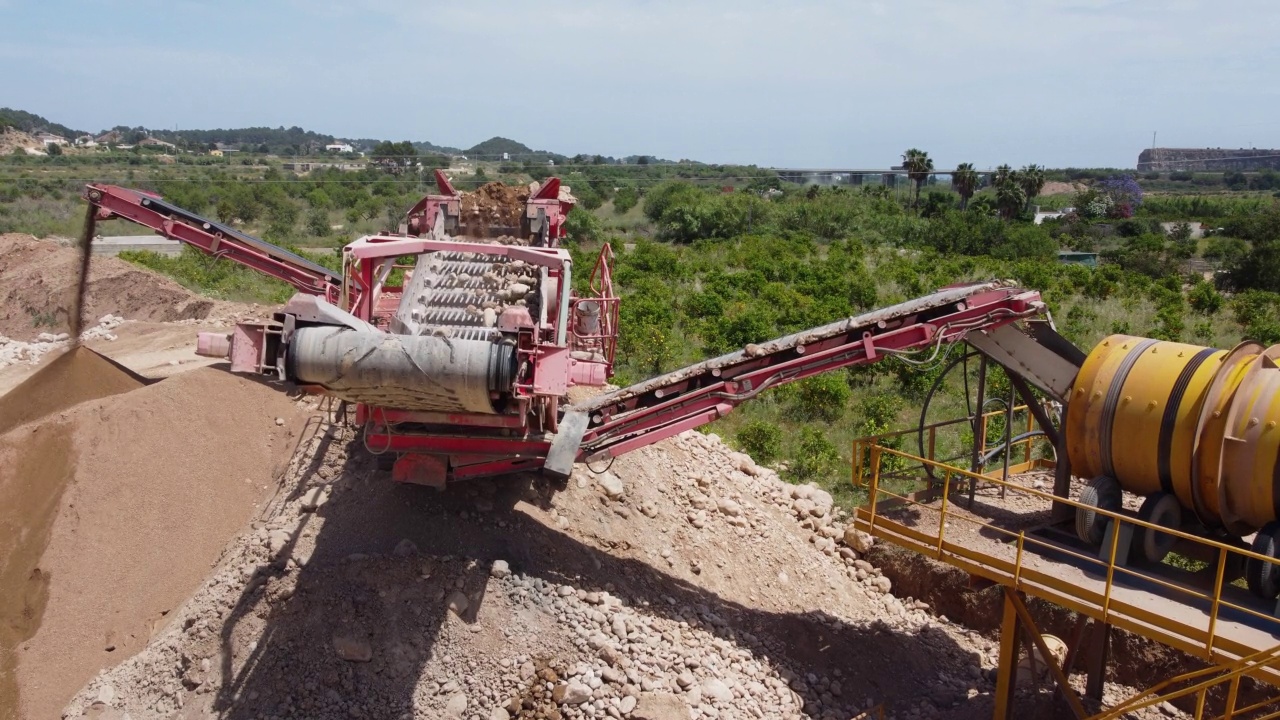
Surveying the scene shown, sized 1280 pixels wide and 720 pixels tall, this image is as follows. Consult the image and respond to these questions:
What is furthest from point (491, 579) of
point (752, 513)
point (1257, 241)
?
point (1257, 241)

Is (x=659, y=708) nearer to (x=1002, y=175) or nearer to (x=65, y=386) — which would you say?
(x=65, y=386)

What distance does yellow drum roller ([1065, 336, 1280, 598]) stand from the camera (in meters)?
7.47

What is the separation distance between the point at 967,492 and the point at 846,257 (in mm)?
32771

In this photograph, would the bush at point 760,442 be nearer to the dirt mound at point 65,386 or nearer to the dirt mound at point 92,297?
the dirt mound at point 65,386

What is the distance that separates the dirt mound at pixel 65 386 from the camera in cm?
1327

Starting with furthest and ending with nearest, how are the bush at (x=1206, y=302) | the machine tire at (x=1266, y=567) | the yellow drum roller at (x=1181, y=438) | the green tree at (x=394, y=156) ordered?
the green tree at (x=394, y=156)
the bush at (x=1206, y=302)
the yellow drum roller at (x=1181, y=438)
the machine tire at (x=1266, y=567)

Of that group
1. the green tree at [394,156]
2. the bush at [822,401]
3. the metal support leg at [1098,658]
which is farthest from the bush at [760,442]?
the green tree at [394,156]

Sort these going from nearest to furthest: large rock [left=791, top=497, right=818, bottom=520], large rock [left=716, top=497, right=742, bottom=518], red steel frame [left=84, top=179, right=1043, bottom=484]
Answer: red steel frame [left=84, top=179, right=1043, bottom=484] < large rock [left=716, top=497, right=742, bottom=518] < large rock [left=791, top=497, right=818, bottom=520]

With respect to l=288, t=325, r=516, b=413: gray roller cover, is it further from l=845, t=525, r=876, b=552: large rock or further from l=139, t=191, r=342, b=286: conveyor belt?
l=139, t=191, r=342, b=286: conveyor belt

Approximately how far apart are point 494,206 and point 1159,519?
776cm

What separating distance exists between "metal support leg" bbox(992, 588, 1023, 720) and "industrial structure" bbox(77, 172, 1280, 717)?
0.8 inches

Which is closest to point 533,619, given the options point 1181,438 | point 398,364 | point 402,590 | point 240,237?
point 402,590

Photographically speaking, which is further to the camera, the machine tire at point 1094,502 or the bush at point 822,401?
the bush at point 822,401

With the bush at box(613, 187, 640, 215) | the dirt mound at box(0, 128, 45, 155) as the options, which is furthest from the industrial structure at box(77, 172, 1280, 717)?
the dirt mound at box(0, 128, 45, 155)
